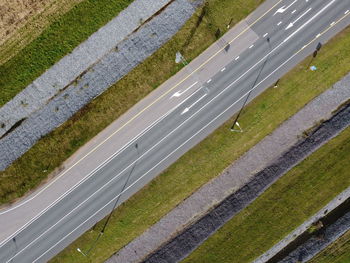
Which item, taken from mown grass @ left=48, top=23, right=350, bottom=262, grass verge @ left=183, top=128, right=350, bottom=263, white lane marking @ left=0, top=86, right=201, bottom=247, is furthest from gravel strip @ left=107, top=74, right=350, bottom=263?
white lane marking @ left=0, top=86, right=201, bottom=247

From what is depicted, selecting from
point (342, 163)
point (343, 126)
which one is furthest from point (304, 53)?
point (342, 163)

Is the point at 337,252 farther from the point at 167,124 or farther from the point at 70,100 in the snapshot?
the point at 70,100

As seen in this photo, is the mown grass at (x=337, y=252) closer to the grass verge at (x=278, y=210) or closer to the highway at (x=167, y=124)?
the grass verge at (x=278, y=210)

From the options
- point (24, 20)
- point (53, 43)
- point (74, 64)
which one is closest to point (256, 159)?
Result: point (74, 64)

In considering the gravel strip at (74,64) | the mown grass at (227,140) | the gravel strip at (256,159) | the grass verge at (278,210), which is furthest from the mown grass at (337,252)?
the gravel strip at (74,64)

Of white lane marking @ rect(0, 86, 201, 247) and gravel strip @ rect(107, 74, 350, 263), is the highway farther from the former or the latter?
gravel strip @ rect(107, 74, 350, 263)

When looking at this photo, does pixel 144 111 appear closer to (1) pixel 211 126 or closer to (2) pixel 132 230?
(1) pixel 211 126
